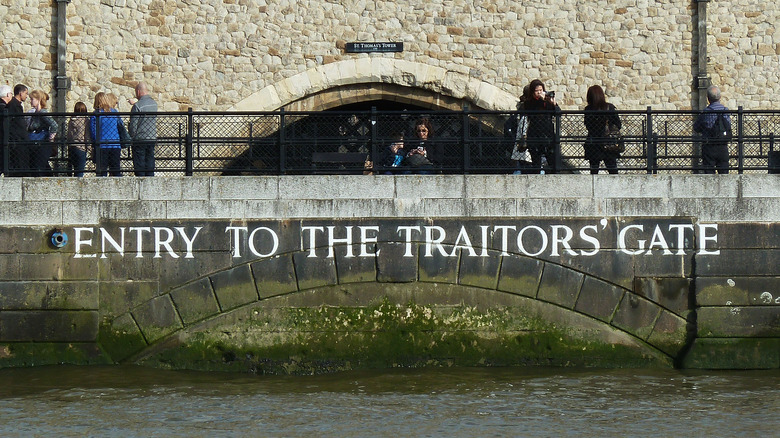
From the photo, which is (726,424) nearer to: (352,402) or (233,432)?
(352,402)

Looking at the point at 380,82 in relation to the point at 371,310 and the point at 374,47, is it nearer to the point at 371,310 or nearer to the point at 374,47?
the point at 374,47

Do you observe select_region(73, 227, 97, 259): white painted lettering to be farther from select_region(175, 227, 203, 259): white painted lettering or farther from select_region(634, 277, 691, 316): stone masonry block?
select_region(634, 277, 691, 316): stone masonry block

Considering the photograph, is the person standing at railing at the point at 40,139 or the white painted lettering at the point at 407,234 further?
the person standing at railing at the point at 40,139

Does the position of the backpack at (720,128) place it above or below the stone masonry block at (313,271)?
above

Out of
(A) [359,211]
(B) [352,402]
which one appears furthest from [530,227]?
(B) [352,402]

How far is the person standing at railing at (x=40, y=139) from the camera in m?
14.2

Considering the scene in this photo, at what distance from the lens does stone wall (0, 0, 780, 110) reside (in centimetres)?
1942

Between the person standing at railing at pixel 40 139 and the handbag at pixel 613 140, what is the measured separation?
6085 millimetres

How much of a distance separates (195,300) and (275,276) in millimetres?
879

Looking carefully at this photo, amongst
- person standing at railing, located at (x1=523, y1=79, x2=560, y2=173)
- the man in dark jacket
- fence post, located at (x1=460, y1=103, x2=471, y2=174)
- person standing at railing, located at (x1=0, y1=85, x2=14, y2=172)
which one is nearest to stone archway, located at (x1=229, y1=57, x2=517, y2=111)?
person standing at railing, located at (x1=0, y1=85, x2=14, y2=172)

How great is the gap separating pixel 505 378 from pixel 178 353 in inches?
135

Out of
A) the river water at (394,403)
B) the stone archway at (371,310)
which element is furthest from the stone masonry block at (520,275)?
the river water at (394,403)

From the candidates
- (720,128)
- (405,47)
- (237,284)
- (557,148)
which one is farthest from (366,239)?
(405,47)

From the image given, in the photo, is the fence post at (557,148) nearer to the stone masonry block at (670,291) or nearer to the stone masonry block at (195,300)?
the stone masonry block at (670,291)
